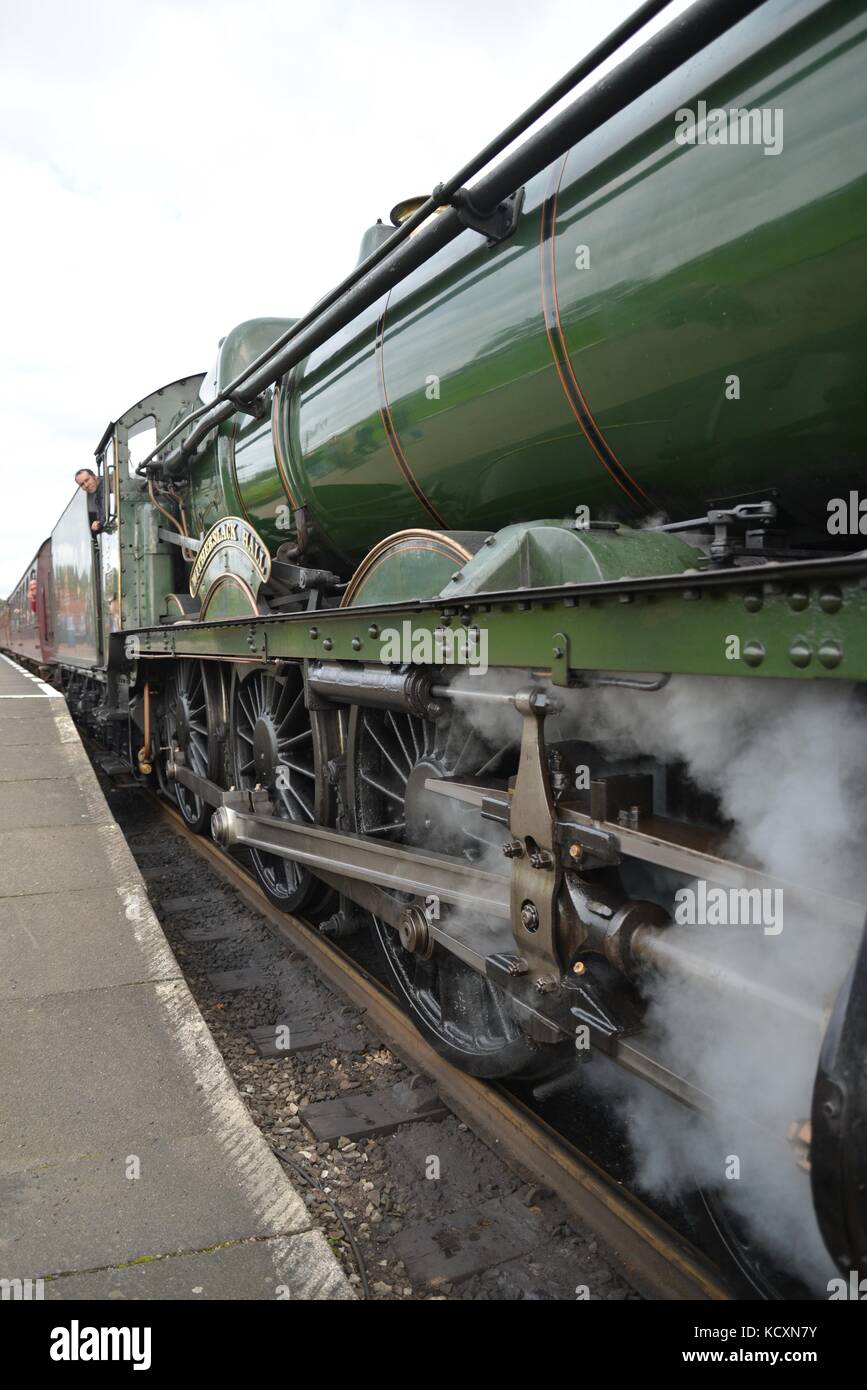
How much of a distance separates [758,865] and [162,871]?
192 inches

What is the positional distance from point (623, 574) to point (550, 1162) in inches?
67.5

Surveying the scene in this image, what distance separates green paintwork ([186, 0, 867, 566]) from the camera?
1.77m

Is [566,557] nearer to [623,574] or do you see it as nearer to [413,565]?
[623,574]

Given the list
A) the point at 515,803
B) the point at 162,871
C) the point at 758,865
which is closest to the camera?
the point at 758,865

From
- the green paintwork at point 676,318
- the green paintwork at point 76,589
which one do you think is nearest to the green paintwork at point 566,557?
the green paintwork at point 676,318

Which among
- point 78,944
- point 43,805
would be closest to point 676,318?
point 78,944

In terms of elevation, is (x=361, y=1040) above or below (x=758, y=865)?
below

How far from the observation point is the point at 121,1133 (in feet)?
7.90

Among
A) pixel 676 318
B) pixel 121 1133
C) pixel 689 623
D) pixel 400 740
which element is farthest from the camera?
pixel 400 740

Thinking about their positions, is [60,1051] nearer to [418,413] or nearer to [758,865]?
[758,865]

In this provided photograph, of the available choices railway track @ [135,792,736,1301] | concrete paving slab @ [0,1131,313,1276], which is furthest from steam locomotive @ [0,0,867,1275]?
concrete paving slab @ [0,1131,313,1276]

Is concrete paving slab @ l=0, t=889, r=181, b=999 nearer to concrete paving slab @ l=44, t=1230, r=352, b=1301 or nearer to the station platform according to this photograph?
the station platform

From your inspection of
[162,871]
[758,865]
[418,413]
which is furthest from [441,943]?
[162,871]

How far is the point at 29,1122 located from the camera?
244 cm
